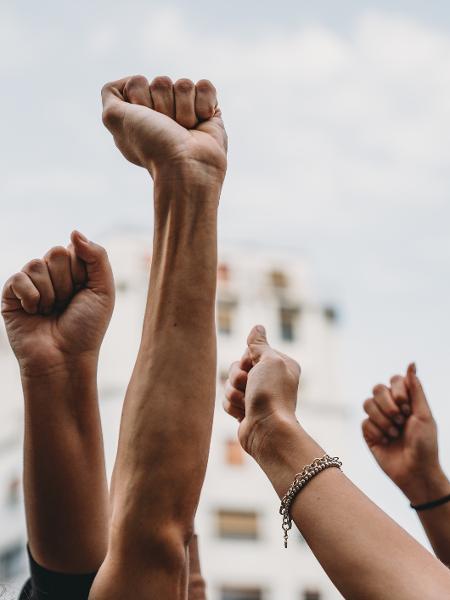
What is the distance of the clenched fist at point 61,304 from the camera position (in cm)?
182

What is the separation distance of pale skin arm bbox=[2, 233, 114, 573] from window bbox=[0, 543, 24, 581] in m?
22.7

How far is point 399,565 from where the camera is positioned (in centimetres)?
138

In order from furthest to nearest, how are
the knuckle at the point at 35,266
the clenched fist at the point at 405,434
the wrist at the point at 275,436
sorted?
the clenched fist at the point at 405,434, the knuckle at the point at 35,266, the wrist at the point at 275,436

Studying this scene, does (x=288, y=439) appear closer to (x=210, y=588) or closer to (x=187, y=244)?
(x=187, y=244)

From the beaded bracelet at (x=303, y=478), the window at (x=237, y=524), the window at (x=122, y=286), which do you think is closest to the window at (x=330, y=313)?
the window at (x=122, y=286)

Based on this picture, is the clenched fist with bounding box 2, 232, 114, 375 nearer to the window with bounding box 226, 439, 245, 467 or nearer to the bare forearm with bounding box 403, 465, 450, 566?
the bare forearm with bounding box 403, 465, 450, 566

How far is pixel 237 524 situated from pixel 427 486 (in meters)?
24.1

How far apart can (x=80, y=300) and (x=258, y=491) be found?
24303 millimetres

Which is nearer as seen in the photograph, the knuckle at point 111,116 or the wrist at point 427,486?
the knuckle at point 111,116

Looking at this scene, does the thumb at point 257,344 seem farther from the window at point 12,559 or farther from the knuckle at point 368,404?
the window at point 12,559

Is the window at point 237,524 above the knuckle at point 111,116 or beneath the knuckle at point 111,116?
above

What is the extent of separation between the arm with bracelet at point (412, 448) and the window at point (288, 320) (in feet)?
92.2

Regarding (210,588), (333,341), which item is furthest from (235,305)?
(210,588)

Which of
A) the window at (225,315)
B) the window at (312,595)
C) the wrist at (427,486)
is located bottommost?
the window at (312,595)
